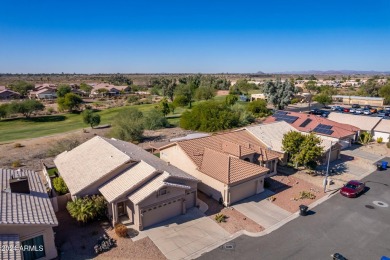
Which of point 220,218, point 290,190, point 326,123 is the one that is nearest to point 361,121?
point 326,123

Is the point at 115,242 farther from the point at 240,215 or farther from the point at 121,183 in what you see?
the point at 240,215

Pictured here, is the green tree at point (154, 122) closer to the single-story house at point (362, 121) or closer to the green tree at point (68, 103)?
the single-story house at point (362, 121)

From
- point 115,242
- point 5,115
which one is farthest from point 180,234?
point 5,115

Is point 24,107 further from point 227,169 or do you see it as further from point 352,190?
point 352,190

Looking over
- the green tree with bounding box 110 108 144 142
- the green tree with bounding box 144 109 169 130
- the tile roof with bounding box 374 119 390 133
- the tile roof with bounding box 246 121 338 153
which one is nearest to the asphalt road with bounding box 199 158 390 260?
the tile roof with bounding box 246 121 338 153

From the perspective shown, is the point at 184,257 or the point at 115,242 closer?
the point at 184,257

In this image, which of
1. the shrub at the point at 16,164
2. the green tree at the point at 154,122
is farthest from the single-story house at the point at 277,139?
the shrub at the point at 16,164
